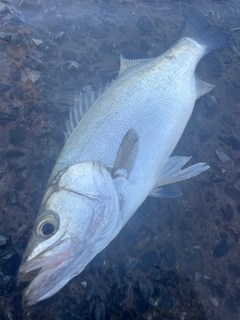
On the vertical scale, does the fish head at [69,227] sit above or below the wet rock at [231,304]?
above

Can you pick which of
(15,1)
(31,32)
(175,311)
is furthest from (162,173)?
(15,1)

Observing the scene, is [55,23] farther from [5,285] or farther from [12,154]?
[5,285]

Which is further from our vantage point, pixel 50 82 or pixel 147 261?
pixel 50 82

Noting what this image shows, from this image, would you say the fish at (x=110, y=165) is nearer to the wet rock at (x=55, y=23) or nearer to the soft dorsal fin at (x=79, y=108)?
the soft dorsal fin at (x=79, y=108)

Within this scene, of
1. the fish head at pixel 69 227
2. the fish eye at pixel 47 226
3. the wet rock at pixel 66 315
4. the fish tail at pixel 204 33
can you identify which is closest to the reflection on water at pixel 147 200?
the wet rock at pixel 66 315

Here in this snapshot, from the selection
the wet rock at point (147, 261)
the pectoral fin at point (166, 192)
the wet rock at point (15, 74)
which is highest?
the pectoral fin at point (166, 192)

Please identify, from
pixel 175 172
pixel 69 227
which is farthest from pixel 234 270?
pixel 69 227
